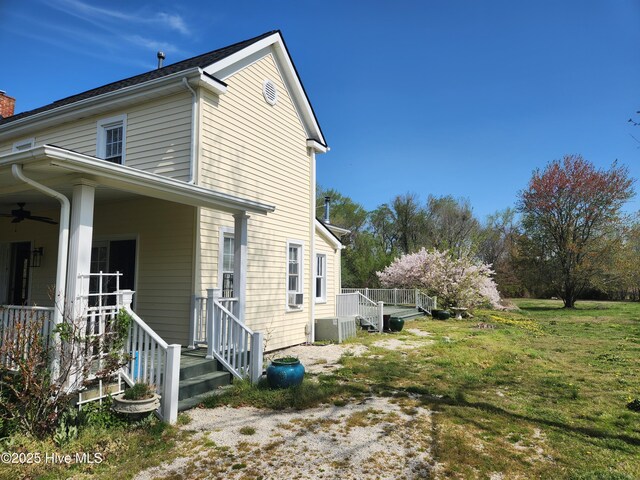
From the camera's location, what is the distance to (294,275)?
36.1 ft

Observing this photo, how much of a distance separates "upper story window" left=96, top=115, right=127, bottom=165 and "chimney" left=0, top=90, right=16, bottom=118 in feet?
28.6

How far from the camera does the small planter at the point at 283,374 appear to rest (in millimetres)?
6391

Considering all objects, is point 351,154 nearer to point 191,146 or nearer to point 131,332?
point 191,146

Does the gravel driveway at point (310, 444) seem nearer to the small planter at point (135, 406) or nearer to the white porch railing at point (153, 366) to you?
the white porch railing at point (153, 366)

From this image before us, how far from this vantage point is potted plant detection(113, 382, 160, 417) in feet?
15.3

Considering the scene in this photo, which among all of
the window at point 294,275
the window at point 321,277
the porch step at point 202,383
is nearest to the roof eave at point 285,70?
the window at point 294,275

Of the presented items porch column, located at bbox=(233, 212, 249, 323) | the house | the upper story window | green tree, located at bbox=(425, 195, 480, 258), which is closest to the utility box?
the house

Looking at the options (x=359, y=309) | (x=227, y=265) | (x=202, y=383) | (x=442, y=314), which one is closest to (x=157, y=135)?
(x=227, y=265)

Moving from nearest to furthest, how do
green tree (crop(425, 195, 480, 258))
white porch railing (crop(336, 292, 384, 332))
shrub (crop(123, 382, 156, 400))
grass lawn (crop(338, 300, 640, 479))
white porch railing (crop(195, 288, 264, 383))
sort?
grass lawn (crop(338, 300, 640, 479)) → shrub (crop(123, 382, 156, 400)) → white porch railing (crop(195, 288, 264, 383)) → white porch railing (crop(336, 292, 384, 332)) → green tree (crop(425, 195, 480, 258))

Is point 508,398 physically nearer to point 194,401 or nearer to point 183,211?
point 194,401

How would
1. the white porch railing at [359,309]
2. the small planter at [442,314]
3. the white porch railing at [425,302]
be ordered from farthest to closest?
the white porch railing at [425,302] < the small planter at [442,314] < the white porch railing at [359,309]

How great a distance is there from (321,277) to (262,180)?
4.64m

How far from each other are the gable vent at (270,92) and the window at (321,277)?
17.4 ft

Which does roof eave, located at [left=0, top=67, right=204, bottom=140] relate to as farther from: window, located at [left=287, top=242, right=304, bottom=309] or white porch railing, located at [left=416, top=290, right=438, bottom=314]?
white porch railing, located at [left=416, top=290, right=438, bottom=314]
